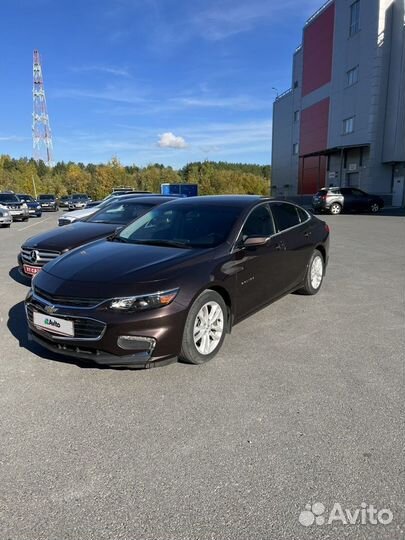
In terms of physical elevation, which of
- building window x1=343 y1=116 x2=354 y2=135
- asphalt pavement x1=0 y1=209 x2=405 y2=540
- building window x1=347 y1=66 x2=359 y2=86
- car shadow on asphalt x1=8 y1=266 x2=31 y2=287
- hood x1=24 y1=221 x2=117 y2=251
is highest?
building window x1=347 y1=66 x2=359 y2=86

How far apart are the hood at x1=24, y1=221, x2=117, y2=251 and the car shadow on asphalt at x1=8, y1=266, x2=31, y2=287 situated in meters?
0.72

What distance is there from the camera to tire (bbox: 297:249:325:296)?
237 inches

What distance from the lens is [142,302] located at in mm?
3387

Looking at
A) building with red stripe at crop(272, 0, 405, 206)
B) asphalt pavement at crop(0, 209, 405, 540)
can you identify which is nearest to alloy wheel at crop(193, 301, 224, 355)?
asphalt pavement at crop(0, 209, 405, 540)

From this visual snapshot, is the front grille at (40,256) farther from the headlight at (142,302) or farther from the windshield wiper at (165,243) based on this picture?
the headlight at (142,302)

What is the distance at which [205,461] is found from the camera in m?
2.56

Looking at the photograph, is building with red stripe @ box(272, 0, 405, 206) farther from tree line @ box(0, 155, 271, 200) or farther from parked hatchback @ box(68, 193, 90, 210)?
tree line @ box(0, 155, 271, 200)

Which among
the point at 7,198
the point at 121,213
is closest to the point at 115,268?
the point at 121,213

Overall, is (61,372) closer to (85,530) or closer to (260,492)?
(85,530)

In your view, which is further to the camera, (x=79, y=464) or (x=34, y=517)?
(x=79, y=464)

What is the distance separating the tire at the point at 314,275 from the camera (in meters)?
6.01

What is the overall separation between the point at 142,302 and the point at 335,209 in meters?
24.9

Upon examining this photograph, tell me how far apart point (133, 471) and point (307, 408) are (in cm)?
140

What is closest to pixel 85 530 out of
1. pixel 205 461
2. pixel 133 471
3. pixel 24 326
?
pixel 133 471
